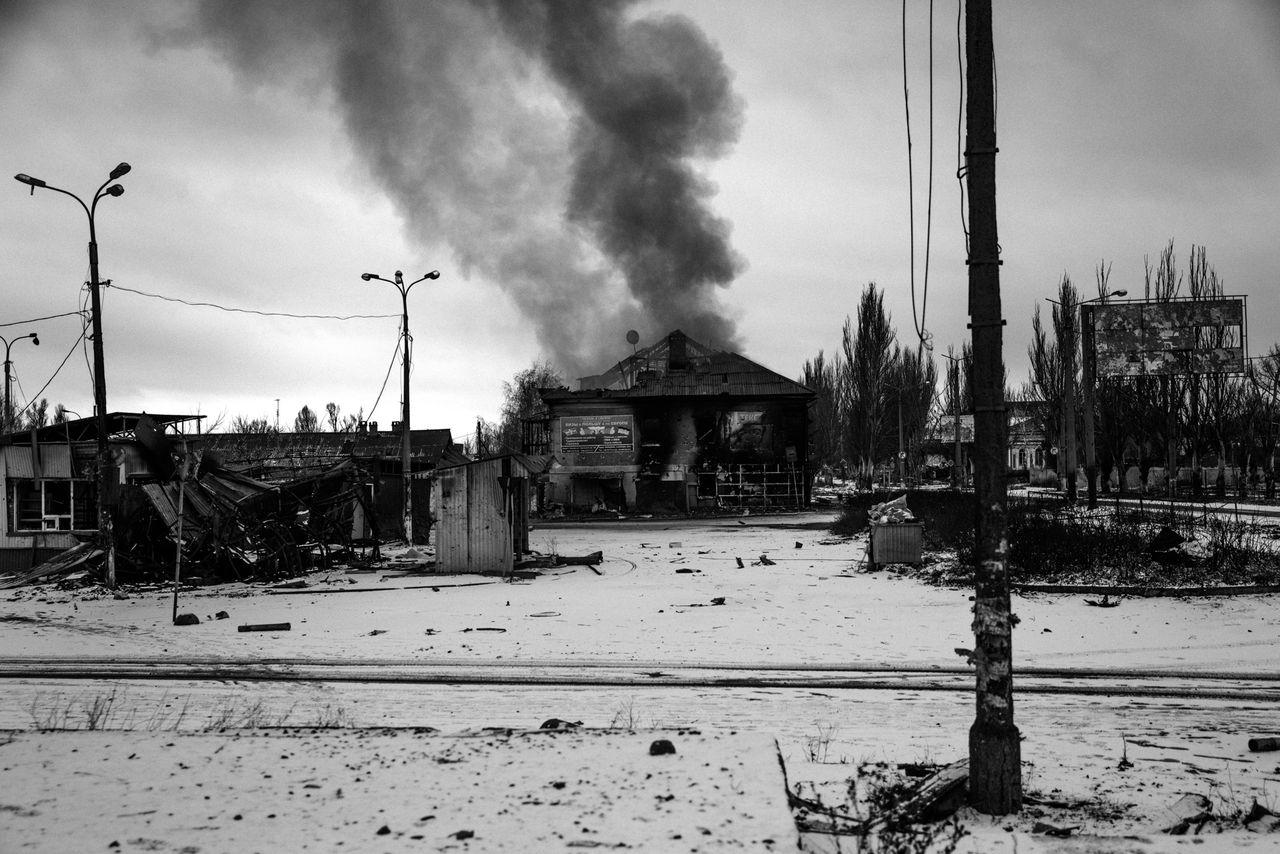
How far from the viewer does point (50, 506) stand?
23.3 metres

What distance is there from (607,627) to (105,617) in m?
8.44

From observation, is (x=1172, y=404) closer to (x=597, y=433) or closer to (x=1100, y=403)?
(x=1100, y=403)

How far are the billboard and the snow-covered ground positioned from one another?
13792 mm

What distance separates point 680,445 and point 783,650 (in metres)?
39.1

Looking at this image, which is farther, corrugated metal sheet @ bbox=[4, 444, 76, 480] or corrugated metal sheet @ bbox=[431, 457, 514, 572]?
corrugated metal sheet @ bbox=[4, 444, 76, 480]

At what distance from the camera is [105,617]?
14250 millimetres

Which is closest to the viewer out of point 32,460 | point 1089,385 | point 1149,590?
point 1149,590

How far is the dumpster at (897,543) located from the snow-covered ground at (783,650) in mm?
1020

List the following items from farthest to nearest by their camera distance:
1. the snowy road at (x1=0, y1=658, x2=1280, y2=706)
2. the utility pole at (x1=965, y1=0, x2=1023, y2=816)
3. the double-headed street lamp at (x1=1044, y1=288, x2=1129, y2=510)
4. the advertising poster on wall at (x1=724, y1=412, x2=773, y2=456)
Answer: the advertising poster on wall at (x1=724, y1=412, x2=773, y2=456) < the double-headed street lamp at (x1=1044, y1=288, x2=1129, y2=510) < the snowy road at (x1=0, y1=658, x2=1280, y2=706) < the utility pole at (x1=965, y1=0, x2=1023, y2=816)

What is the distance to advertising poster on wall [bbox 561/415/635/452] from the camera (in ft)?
163

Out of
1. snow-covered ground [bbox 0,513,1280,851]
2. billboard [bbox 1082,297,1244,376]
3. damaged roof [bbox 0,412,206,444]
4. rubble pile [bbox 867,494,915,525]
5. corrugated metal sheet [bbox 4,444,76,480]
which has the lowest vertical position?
snow-covered ground [bbox 0,513,1280,851]

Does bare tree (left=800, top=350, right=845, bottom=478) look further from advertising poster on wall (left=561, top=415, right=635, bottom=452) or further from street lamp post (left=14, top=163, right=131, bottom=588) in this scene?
street lamp post (left=14, top=163, right=131, bottom=588)

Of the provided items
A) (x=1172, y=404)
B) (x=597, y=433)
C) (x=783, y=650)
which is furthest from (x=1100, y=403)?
(x=783, y=650)

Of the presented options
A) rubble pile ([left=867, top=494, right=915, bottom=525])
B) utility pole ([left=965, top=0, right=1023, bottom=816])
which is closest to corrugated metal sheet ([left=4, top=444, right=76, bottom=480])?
rubble pile ([left=867, top=494, right=915, bottom=525])
